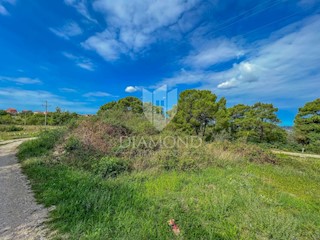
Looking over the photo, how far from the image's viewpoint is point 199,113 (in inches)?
808

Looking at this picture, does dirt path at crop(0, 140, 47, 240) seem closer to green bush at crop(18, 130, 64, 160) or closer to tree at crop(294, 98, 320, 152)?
green bush at crop(18, 130, 64, 160)

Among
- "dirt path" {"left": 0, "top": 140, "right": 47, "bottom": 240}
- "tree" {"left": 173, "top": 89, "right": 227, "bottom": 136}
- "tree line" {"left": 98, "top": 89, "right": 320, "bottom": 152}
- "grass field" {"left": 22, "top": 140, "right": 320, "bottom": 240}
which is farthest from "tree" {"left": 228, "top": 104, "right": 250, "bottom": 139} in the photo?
"dirt path" {"left": 0, "top": 140, "right": 47, "bottom": 240}

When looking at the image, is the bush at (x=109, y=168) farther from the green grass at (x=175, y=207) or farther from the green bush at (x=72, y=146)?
the green bush at (x=72, y=146)

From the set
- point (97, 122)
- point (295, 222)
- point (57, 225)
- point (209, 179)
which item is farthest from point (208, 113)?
point (57, 225)

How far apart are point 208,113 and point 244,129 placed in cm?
1002

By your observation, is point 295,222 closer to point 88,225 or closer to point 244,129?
point 88,225

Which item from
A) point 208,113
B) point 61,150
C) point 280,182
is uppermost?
point 208,113

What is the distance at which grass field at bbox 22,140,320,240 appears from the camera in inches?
112

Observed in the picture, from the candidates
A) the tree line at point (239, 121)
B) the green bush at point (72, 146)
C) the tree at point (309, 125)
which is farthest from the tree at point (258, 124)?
the green bush at point (72, 146)

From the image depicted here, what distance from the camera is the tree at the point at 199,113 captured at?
2044 cm

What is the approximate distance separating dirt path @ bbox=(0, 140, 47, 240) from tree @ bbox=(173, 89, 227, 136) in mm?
16974

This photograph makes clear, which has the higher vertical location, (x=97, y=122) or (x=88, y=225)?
(x=97, y=122)

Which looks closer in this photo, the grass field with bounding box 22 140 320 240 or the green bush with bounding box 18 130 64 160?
the grass field with bounding box 22 140 320 240

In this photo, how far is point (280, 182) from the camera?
6.00 meters
